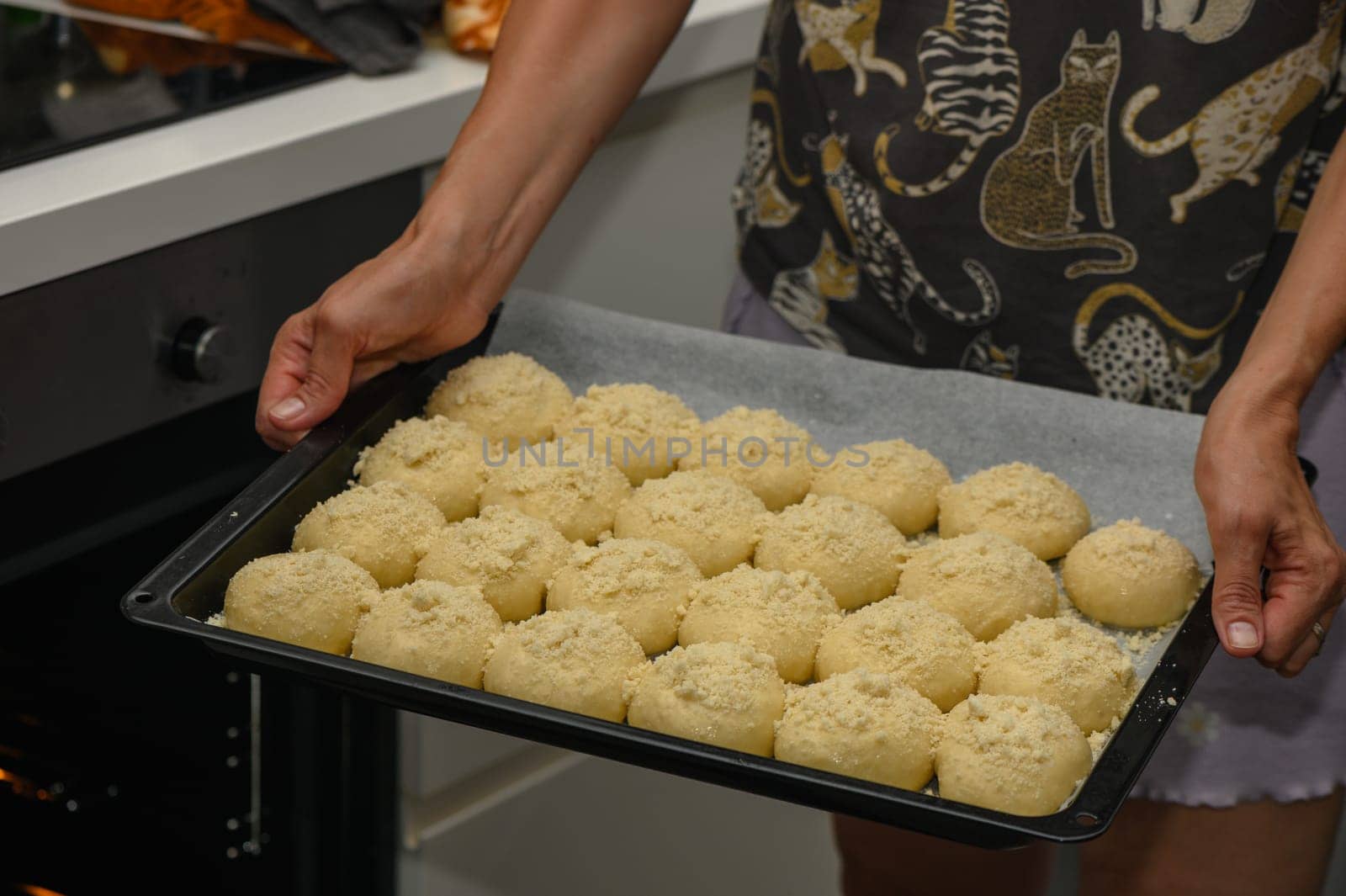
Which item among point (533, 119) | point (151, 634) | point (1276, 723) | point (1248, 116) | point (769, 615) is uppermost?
point (1248, 116)

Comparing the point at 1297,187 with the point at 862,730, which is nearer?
the point at 862,730

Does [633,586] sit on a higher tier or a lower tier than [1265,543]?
lower

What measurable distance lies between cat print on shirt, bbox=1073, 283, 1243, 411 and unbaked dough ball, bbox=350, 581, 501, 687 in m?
0.58

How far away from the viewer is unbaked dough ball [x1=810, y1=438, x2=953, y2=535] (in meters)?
1.17

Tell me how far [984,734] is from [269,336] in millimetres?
790

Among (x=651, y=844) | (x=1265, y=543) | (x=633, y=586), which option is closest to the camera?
(x=1265, y=543)

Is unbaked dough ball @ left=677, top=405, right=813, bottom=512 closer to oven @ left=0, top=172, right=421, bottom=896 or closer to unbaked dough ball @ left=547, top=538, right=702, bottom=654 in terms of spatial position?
unbaked dough ball @ left=547, top=538, right=702, bottom=654

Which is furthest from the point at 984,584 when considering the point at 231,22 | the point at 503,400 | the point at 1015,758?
the point at 231,22

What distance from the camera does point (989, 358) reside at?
1.28 m

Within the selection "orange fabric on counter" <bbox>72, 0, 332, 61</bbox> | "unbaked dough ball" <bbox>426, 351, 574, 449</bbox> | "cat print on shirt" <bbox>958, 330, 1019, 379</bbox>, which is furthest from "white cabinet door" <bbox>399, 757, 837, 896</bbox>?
"orange fabric on counter" <bbox>72, 0, 332, 61</bbox>

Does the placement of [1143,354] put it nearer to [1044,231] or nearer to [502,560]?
[1044,231]

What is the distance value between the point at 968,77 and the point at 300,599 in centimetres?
68

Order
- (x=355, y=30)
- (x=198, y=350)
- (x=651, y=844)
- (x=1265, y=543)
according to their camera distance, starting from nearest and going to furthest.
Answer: (x=1265, y=543) < (x=651, y=844) < (x=198, y=350) < (x=355, y=30)

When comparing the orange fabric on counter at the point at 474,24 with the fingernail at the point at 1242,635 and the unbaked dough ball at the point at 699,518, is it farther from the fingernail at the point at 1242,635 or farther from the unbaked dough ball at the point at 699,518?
the fingernail at the point at 1242,635
